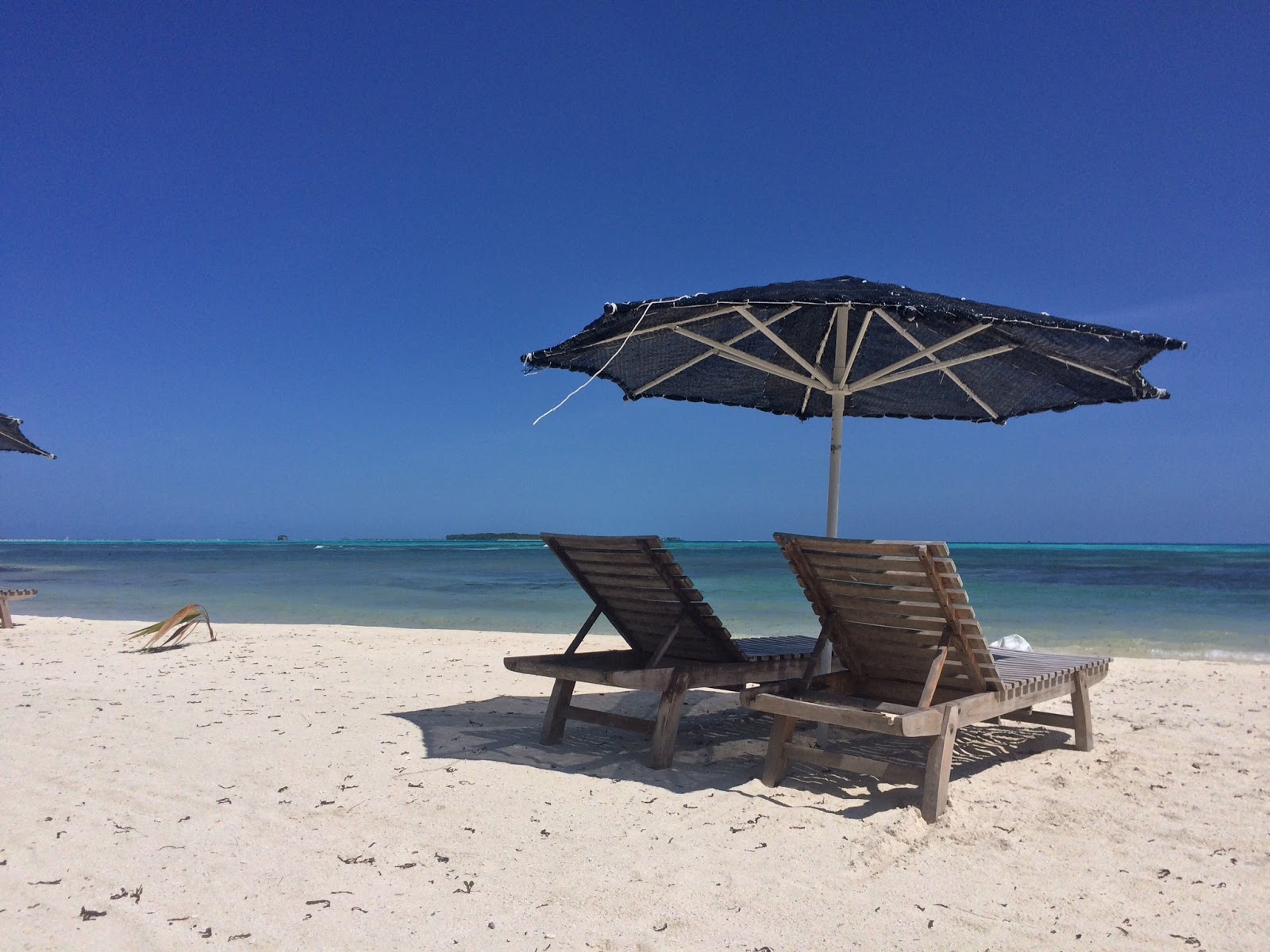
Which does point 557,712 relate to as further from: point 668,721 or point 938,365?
point 938,365

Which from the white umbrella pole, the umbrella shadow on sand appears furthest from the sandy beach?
the white umbrella pole

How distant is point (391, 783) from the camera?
3.70 meters

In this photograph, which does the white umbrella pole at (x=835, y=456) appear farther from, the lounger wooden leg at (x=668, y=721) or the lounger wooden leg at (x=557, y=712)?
the lounger wooden leg at (x=557, y=712)

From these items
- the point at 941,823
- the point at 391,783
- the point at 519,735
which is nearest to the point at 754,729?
the point at 519,735

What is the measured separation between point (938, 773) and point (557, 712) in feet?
6.73

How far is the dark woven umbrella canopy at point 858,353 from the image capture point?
3.64 m

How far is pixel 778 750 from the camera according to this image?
3812mm

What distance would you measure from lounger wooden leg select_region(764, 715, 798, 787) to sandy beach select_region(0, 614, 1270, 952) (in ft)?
0.25

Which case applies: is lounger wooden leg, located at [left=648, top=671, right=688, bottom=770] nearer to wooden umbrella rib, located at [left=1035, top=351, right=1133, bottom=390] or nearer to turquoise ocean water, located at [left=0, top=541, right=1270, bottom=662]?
wooden umbrella rib, located at [left=1035, top=351, right=1133, bottom=390]

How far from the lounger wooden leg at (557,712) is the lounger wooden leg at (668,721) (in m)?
0.64

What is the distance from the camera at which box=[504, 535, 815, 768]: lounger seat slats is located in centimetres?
404

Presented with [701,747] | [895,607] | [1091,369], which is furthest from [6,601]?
[1091,369]

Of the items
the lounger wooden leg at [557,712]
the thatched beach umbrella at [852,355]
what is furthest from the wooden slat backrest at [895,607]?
the lounger wooden leg at [557,712]

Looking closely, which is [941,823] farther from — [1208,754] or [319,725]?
[319,725]
